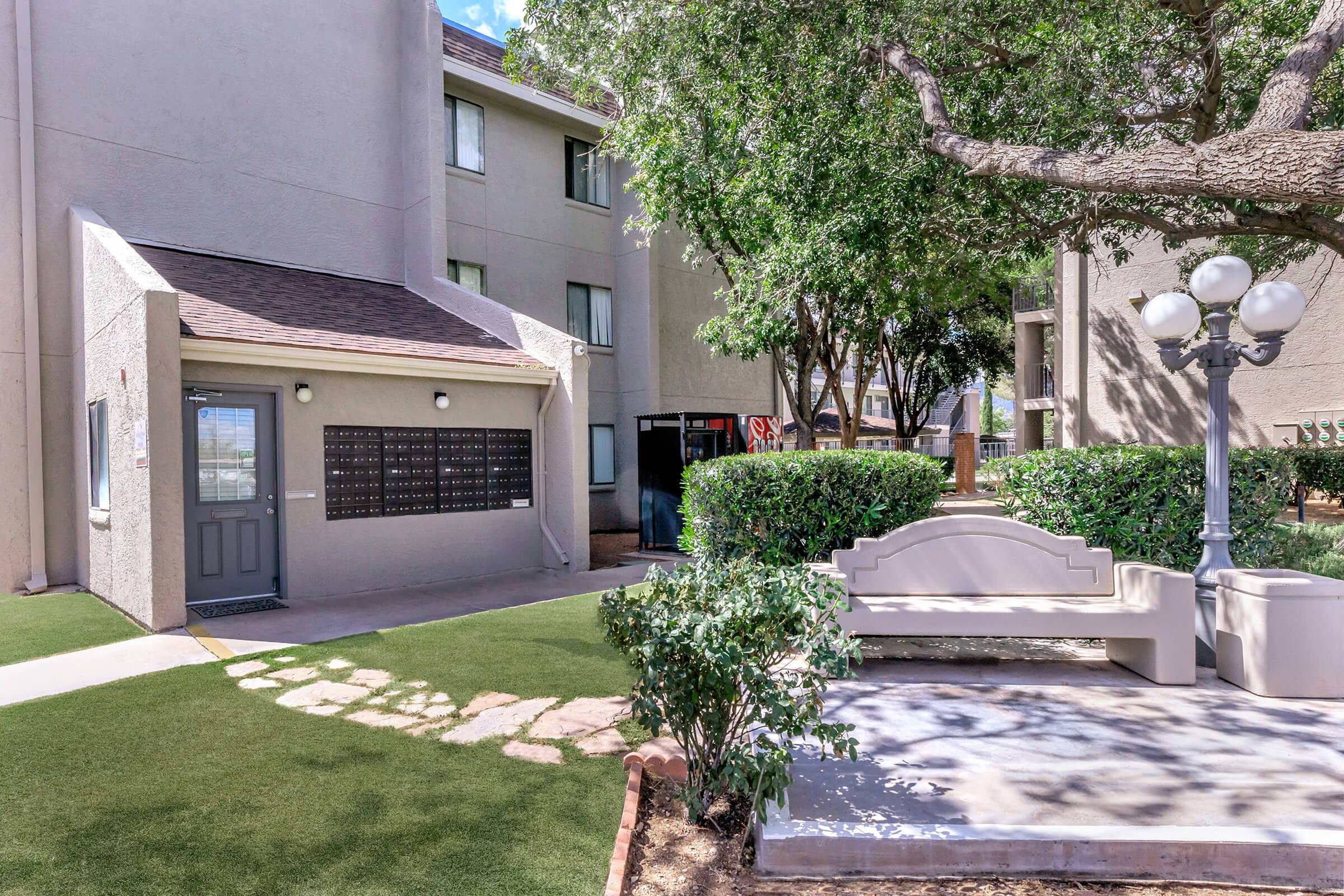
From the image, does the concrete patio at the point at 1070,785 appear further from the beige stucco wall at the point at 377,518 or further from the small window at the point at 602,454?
the small window at the point at 602,454

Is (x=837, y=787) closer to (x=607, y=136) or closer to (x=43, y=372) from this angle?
(x=43, y=372)

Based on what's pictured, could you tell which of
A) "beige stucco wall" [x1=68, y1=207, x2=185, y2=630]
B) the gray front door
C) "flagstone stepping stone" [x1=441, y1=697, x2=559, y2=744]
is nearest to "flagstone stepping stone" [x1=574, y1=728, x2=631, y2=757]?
"flagstone stepping stone" [x1=441, y1=697, x2=559, y2=744]

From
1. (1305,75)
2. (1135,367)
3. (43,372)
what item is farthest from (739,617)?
(1135,367)

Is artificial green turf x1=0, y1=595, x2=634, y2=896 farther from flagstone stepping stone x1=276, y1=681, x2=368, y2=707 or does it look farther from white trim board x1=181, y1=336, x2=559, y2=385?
white trim board x1=181, y1=336, x2=559, y2=385

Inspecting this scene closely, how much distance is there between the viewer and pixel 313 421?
8805mm

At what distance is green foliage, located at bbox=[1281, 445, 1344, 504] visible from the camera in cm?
1412

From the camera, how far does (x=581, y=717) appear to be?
4910 mm

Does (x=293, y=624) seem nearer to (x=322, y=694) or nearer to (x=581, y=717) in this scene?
(x=322, y=694)

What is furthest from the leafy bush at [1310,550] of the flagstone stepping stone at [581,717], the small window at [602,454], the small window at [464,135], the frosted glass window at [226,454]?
the small window at [464,135]

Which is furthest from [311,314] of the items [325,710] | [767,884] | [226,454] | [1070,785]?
[1070,785]

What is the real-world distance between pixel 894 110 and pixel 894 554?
5302mm

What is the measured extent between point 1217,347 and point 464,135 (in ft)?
39.7

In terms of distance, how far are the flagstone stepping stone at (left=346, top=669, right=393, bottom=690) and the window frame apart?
8.73 meters

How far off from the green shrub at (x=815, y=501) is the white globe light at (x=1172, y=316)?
2.01 metres
